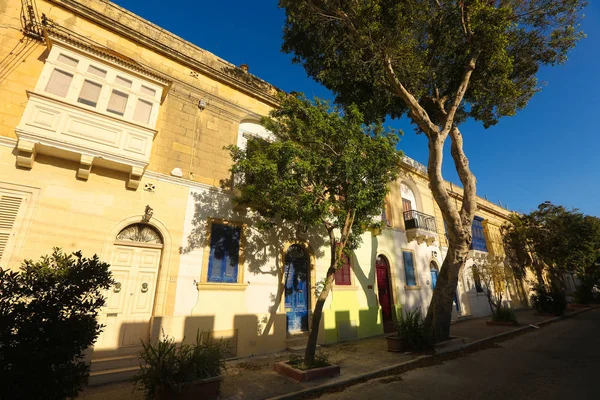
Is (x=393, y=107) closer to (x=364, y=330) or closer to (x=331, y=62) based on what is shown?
(x=331, y=62)

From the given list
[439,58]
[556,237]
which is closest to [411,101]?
[439,58]

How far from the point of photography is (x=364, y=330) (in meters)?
10.9

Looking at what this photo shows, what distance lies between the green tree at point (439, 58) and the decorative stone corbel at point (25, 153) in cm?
879

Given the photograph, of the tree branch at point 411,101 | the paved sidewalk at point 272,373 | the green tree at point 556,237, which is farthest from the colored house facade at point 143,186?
the green tree at point 556,237

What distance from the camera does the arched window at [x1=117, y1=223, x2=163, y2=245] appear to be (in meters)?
7.17

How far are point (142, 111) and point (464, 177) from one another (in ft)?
36.2

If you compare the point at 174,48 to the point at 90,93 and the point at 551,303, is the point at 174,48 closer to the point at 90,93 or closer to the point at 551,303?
the point at 90,93

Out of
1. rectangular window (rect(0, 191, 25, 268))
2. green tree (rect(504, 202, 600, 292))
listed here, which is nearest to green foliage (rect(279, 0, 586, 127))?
rectangular window (rect(0, 191, 25, 268))

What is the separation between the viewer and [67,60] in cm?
707

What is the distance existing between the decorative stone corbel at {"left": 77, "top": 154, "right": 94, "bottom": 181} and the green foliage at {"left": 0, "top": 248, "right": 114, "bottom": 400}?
3.49 m

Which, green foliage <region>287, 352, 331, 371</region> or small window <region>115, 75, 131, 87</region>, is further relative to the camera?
small window <region>115, 75, 131, 87</region>

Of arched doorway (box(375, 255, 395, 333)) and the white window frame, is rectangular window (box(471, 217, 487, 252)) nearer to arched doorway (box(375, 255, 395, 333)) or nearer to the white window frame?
arched doorway (box(375, 255, 395, 333))

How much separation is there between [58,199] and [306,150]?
19.9 ft

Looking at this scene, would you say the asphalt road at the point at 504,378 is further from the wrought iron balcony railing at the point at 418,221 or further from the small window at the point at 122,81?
the small window at the point at 122,81
